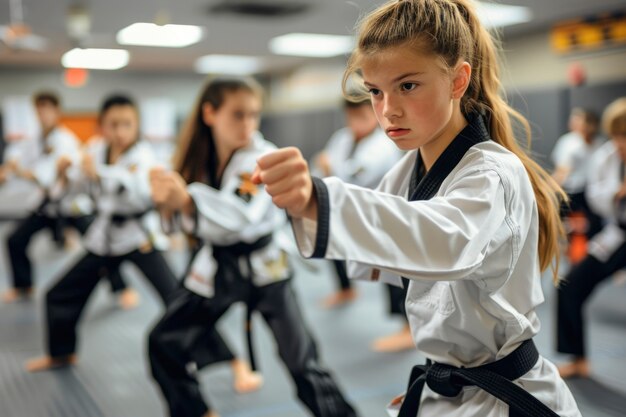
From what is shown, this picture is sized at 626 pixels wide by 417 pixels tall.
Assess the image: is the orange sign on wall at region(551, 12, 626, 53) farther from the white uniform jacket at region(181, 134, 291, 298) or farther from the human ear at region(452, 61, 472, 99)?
the human ear at region(452, 61, 472, 99)

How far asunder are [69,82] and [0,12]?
6.38 m

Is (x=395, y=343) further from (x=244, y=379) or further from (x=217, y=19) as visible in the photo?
(x=217, y=19)

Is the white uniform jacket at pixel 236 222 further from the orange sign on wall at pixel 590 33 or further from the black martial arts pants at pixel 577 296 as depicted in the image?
the orange sign on wall at pixel 590 33

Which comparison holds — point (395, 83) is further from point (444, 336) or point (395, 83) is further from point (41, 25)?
point (41, 25)

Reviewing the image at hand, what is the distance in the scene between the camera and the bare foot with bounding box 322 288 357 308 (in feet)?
15.5

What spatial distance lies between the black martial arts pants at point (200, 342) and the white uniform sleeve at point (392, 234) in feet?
4.45

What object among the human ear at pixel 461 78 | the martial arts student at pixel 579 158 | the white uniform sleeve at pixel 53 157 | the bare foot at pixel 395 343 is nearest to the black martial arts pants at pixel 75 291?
the bare foot at pixel 395 343

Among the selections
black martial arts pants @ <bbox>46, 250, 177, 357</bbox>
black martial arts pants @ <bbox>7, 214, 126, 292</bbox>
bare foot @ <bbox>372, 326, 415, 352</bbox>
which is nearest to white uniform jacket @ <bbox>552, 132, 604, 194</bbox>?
bare foot @ <bbox>372, 326, 415, 352</bbox>

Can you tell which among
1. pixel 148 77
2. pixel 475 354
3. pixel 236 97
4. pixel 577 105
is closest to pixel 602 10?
pixel 577 105

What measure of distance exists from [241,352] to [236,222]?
5.70ft

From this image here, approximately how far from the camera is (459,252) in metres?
0.88

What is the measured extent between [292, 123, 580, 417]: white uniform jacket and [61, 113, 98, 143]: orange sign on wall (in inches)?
508

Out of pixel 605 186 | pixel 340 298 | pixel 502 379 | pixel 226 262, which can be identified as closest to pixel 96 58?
pixel 340 298

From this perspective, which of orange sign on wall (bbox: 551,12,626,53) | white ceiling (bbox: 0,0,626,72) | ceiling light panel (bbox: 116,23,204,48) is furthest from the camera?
ceiling light panel (bbox: 116,23,204,48)
